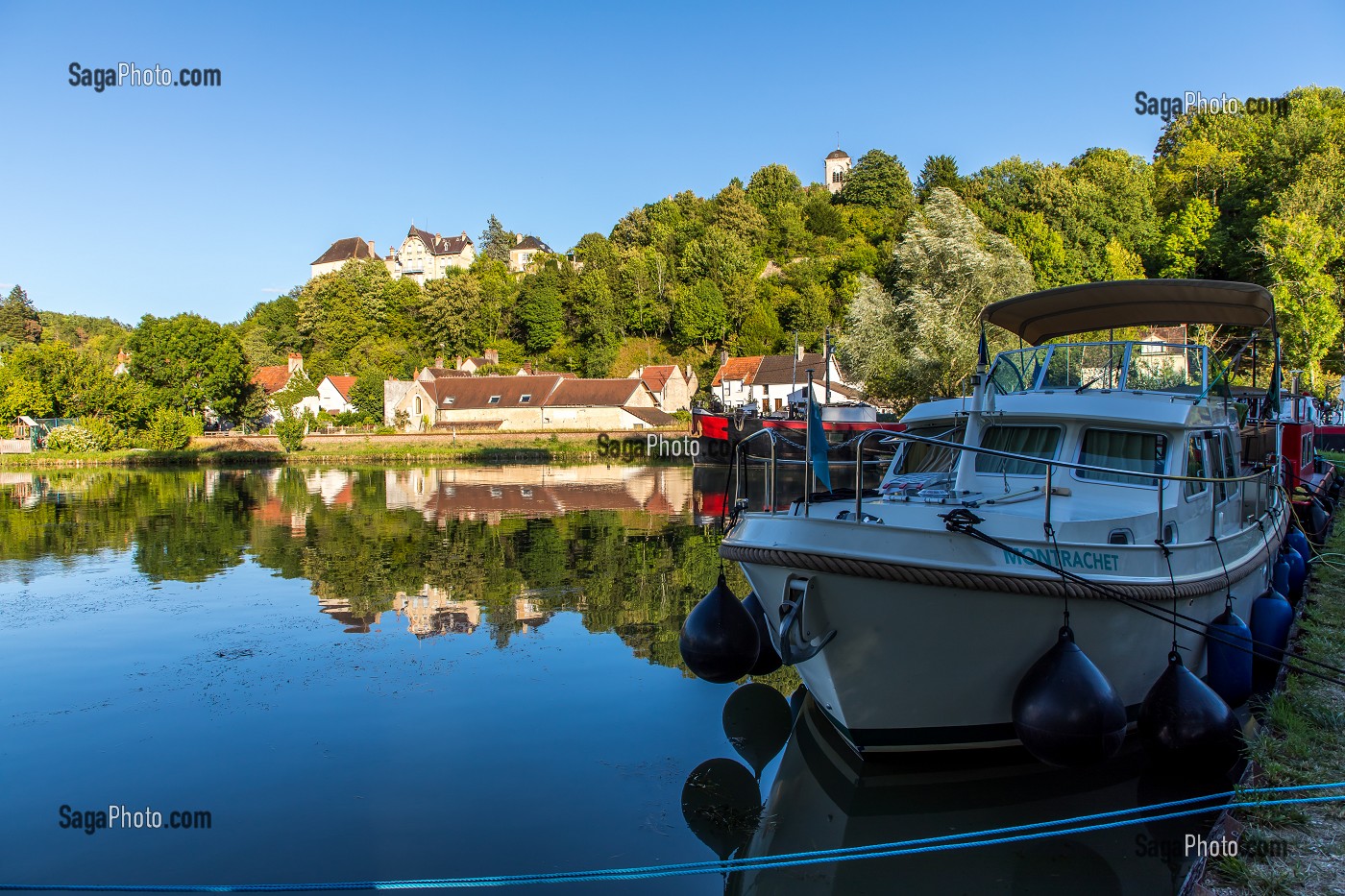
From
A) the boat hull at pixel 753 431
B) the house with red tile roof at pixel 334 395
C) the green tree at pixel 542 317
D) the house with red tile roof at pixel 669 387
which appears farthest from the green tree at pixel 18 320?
the boat hull at pixel 753 431

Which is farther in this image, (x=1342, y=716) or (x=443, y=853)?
(x=1342, y=716)

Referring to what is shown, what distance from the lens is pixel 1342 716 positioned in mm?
7879

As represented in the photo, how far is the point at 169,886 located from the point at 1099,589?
289 inches

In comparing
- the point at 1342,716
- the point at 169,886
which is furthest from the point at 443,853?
the point at 1342,716

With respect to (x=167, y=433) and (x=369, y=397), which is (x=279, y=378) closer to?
(x=369, y=397)

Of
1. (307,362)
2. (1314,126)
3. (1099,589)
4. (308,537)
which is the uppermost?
(1314,126)

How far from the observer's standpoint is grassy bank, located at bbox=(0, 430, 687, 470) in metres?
55.6

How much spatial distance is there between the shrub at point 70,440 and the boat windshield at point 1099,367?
206 feet

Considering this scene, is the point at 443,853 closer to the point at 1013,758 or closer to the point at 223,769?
the point at 223,769

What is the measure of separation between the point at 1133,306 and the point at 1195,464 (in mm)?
2694

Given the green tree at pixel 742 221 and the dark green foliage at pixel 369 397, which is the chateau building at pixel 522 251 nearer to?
the green tree at pixel 742 221

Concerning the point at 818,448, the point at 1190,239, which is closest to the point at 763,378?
the point at 1190,239

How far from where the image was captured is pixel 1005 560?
703 cm

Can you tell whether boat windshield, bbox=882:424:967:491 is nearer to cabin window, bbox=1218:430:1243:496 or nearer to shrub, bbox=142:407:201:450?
cabin window, bbox=1218:430:1243:496
